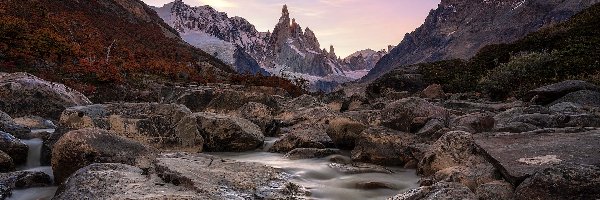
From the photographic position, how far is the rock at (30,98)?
1742cm

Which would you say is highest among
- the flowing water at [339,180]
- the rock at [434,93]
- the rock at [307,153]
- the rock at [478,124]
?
the rock at [434,93]

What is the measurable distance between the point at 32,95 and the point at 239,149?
34.1 ft

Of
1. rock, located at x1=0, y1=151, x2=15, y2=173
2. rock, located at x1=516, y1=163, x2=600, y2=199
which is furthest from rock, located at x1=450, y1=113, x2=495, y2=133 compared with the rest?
rock, located at x1=0, y1=151, x2=15, y2=173

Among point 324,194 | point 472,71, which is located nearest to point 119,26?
point 472,71

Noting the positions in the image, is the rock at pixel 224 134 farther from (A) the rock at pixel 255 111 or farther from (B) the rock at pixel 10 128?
(A) the rock at pixel 255 111

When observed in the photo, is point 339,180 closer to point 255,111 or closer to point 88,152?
point 88,152

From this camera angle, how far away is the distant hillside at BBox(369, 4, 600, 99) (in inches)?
1167

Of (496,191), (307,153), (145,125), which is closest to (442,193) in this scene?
(496,191)

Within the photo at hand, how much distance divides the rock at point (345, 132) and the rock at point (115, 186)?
745 centimetres

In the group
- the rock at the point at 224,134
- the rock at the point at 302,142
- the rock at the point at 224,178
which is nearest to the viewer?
the rock at the point at 224,178

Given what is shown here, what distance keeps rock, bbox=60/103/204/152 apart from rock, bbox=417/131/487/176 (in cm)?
681

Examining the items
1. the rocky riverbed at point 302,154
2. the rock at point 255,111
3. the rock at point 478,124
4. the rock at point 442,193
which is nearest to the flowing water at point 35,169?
the rocky riverbed at point 302,154

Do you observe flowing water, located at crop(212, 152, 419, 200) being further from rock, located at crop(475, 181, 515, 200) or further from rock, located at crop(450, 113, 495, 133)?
rock, located at crop(450, 113, 495, 133)

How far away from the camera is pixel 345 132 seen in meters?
13.7
